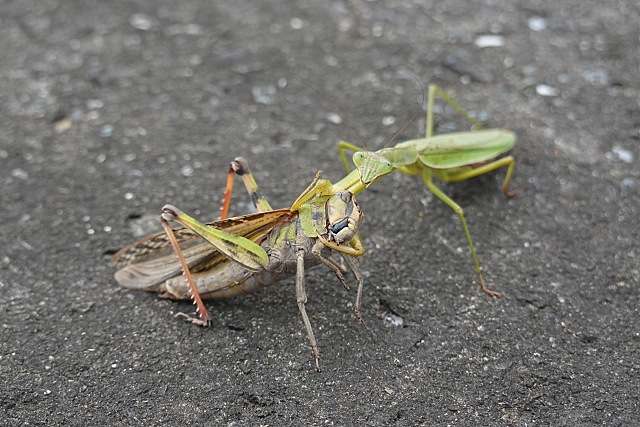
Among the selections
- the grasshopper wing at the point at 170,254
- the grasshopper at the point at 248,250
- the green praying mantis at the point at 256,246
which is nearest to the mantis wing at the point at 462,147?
the green praying mantis at the point at 256,246

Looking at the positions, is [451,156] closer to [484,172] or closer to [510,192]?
[484,172]

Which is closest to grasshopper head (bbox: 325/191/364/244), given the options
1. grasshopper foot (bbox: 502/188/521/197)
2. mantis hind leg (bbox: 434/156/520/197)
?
mantis hind leg (bbox: 434/156/520/197)

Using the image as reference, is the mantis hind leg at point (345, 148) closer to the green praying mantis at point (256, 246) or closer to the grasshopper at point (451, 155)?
the grasshopper at point (451, 155)

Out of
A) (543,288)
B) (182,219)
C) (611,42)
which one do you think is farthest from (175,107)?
(611,42)

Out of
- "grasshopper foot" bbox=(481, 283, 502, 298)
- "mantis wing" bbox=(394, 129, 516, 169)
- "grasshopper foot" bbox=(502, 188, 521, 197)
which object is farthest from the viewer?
"grasshopper foot" bbox=(502, 188, 521, 197)

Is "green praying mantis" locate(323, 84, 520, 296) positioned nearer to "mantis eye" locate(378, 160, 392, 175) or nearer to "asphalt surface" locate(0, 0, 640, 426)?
"asphalt surface" locate(0, 0, 640, 426)

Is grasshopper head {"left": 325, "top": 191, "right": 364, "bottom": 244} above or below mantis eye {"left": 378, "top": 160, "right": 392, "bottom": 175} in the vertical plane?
below
